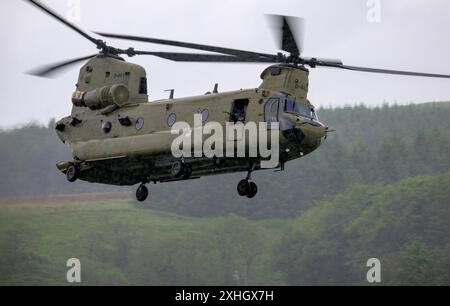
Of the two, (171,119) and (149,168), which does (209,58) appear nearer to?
(171,119)

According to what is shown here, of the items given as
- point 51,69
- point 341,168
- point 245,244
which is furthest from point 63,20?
point 341,168

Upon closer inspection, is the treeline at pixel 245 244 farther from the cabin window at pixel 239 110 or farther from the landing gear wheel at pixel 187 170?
the cabin window at pixel 239 110

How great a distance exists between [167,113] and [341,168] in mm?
57162

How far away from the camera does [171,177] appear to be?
27.0m

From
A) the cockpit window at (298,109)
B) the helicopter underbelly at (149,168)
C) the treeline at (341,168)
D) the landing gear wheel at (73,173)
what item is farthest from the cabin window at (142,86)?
the treeline at (341,168)

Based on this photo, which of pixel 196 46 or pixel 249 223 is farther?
pixel 249 223

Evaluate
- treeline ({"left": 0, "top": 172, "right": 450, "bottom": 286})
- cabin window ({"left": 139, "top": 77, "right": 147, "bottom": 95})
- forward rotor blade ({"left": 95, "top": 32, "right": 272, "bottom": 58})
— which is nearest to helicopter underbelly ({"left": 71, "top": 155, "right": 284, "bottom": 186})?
cabin window ({"left": 139, "top": 77, "right": 147, "bottom": 95})

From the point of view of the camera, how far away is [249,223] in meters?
66.6

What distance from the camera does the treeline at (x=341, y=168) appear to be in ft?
238

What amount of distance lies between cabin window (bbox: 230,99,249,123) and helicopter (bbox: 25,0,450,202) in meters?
0.03

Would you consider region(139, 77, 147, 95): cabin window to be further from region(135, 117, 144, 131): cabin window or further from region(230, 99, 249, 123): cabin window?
region(230, 99, 249, 123): cabin window

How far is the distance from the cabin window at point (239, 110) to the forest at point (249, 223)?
22938 millimetres

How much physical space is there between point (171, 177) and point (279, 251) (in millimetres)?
39166

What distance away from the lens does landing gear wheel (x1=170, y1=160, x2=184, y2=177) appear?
26.0 m
